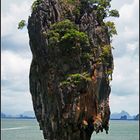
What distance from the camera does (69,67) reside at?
98.7ft

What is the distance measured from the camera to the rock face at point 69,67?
29.7 m

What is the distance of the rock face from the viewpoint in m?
29.7

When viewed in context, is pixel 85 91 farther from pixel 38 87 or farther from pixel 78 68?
pixel 38 87

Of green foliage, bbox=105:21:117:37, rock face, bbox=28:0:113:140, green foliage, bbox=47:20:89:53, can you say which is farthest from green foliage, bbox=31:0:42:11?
green foliage, bbox=105:21:117:37

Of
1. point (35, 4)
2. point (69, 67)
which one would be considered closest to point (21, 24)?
point (35, 4)

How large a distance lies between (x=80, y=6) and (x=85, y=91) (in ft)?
19.5

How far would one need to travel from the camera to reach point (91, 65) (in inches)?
1202

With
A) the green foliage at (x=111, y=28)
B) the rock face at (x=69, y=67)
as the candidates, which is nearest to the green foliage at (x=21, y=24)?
the rock face at (x=69, y=67)

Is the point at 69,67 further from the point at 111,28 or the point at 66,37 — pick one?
the point at 111,28

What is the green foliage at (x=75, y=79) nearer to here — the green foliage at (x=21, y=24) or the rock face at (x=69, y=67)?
the rock face at (x=69, y=67)

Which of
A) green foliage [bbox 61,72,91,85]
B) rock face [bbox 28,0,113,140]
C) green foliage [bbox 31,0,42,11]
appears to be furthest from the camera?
green foliage [bbox 31,0,42,11]

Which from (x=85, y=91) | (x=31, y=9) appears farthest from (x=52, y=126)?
(x=31, y=9)

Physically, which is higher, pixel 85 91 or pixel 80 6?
pixel 80 6

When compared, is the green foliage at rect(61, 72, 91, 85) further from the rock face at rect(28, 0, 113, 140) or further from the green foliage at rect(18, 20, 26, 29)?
the green foliage at rect(18, 20, 26, 29)
